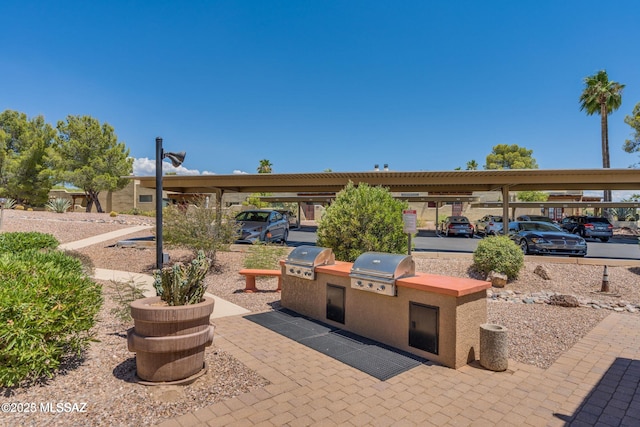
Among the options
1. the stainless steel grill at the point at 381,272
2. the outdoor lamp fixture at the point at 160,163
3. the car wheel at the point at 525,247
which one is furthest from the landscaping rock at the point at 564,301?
the outdoor lamp fixture at the point at 160,163

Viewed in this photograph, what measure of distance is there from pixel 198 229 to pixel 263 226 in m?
4.89

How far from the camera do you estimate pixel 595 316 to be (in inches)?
251

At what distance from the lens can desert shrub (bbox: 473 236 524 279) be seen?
9.29 meters

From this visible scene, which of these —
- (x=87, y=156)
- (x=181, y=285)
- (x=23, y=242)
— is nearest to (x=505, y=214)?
(x=181, y=285)

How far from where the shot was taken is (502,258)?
930 cm

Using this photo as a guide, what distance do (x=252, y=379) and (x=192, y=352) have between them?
0.69 metres

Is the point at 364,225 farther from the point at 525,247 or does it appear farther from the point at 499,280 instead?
the point at 525,247

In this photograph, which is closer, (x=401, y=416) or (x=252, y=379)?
(x=401, y=416)

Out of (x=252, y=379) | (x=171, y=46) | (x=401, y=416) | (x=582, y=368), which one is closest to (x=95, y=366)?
(x=252, y=379)

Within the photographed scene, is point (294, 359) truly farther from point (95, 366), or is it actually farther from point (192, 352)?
point (95, 366)

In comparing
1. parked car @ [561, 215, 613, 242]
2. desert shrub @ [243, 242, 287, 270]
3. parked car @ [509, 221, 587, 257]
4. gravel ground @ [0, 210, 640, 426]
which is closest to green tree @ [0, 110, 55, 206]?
gravel ground @ [0, 210, 640, 426]

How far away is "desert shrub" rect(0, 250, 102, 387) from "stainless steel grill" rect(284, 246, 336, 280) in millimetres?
3010

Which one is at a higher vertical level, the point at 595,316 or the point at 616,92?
the point at 616,92

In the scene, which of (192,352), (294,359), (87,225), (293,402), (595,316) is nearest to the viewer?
(293,402)
